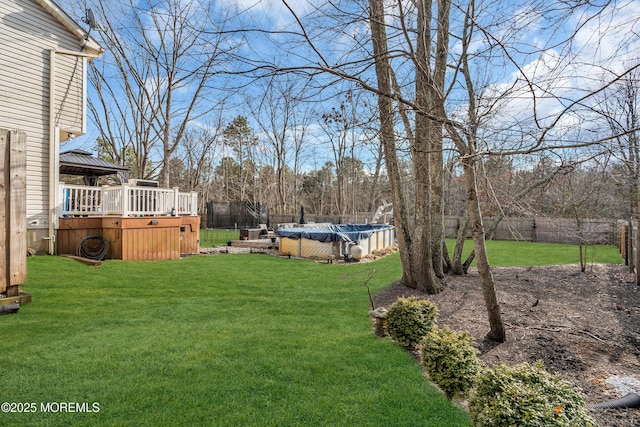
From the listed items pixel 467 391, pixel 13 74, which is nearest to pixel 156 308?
pixel 467 391

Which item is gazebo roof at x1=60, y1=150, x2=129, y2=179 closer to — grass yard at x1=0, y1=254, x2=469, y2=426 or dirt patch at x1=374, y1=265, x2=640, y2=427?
grass yard at x1=0, y1=254, x2=469, y2=426

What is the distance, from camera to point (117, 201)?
858 centimetres

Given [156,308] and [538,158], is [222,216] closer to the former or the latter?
[156,308]

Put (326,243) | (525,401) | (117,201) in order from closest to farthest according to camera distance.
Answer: (525,401), (117,201), (326,243)

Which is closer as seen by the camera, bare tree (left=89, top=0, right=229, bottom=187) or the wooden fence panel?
the wooden fence panel

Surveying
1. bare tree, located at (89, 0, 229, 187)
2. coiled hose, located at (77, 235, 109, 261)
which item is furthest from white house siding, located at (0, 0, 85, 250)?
bare tree, located at (89, 0, 229, 187)

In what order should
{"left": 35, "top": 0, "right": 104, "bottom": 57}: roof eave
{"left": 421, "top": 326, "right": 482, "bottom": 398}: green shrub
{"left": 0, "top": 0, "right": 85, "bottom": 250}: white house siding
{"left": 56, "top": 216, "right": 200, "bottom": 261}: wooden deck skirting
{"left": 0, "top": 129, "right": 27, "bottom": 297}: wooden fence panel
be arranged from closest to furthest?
{"left": 421, "top": 326, "right": 482, "bottom": 398}: green shrub → {"left": 0, "top": 129, "right": 27, "bottom": 297}: wooden fence panel → {"left": 0, "top": 0, "right": 85, "bottom": 250}: white house siding → {"left": 35, "top": 0, "right": 104, "bottom": 57}: roof eave → {"left": 56, "top": 216, "right": 200, "bottom": 261}: wooden deck skirting

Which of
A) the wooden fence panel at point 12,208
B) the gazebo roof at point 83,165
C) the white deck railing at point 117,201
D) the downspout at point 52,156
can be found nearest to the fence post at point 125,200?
the white deck railing at point 117,201

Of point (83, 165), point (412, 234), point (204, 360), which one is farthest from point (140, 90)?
point (204, 360)

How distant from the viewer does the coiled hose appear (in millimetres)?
7812

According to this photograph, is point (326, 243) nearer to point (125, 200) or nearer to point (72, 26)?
point (125, 200)

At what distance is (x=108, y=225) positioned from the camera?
329 inches

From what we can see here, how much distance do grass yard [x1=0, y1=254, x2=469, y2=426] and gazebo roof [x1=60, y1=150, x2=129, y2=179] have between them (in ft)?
18.8

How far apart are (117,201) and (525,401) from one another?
9.35 metres
